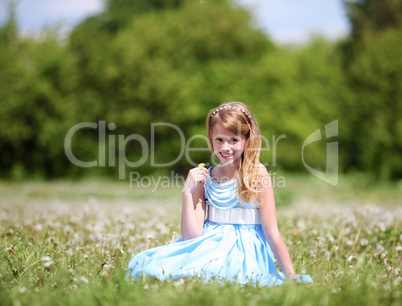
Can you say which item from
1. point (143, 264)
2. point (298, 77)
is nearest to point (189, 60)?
point (298, 77)

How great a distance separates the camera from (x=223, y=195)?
12.6ft

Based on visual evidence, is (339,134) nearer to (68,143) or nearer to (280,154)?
(280,154)

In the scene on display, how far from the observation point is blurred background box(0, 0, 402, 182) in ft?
71.9

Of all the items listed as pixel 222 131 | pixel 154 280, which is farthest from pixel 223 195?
pixel 154 280

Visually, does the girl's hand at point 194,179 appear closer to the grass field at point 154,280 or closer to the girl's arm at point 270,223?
the girl's arm at point 270,223

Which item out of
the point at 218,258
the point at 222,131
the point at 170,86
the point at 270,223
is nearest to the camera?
the point at 218,258

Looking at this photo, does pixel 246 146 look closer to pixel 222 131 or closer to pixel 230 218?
pixel 222 131

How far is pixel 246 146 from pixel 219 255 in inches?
37.0

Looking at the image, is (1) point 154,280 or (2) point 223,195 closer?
(1) point 154,280

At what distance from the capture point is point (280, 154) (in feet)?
91.6

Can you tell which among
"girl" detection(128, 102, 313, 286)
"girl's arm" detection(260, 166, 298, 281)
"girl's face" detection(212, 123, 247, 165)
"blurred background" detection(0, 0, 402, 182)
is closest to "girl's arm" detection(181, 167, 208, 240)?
"girl" detection(128, 102, 313, 286)

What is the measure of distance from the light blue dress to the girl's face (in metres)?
0.22

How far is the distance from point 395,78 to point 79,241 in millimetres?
24975

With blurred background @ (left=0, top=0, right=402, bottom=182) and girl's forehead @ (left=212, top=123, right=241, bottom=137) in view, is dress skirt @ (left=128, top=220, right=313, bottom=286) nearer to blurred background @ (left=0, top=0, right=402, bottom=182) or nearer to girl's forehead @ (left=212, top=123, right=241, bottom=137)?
girl's forehead @ (left=212, top=123, right=241, bottom=137)
